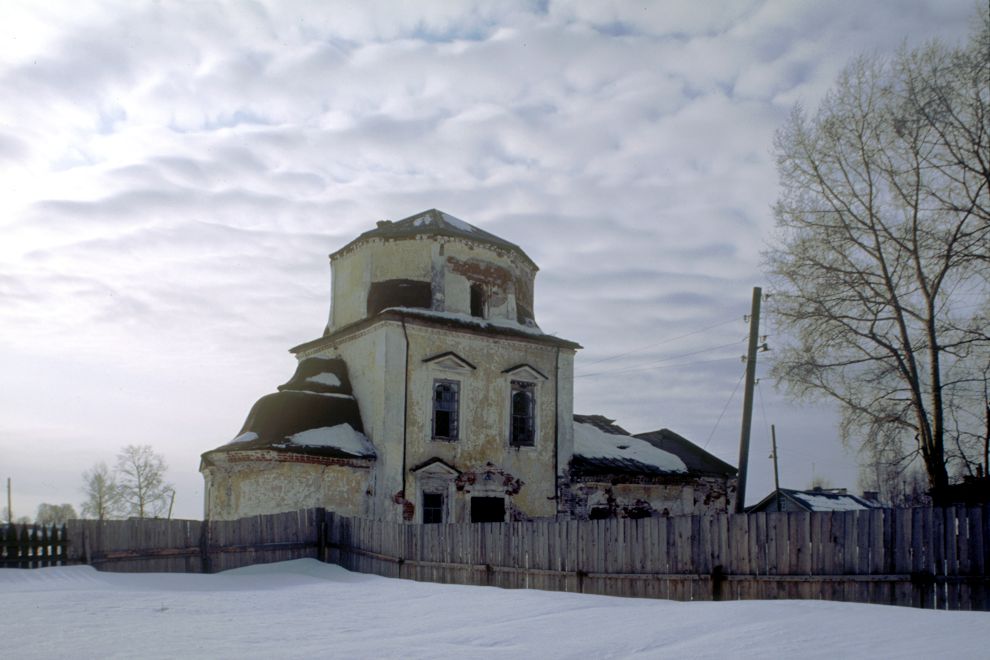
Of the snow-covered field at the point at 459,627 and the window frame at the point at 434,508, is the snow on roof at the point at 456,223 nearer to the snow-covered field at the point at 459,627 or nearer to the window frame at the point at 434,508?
the window frame at the point at 434,508

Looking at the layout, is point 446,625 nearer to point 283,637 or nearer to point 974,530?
point 283,637

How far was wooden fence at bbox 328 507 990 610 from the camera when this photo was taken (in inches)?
418

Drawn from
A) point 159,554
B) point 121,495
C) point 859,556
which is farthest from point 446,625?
point 121,495

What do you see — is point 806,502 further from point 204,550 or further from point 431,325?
point 204,550

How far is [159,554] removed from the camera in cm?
1906

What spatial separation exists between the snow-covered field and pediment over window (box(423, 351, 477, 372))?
11.9 m

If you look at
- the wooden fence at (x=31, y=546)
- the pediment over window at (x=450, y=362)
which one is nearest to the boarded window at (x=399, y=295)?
the pediment over window at (x=450, y=362)

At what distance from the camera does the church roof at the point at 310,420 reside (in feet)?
Answer: 75.1

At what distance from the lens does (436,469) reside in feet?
81.1

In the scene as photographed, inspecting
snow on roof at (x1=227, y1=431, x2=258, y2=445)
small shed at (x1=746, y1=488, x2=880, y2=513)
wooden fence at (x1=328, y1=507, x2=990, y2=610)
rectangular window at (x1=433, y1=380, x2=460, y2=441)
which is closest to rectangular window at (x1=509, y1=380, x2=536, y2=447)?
rectangular window at (x1=433, y1=380, x2=460, y2=441)

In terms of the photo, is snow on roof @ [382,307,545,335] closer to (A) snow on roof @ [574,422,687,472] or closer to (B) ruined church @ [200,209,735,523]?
(B) ruined church @ [200,209,735,523]

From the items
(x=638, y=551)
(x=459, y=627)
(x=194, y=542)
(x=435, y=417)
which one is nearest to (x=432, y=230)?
(x=435, y=417)

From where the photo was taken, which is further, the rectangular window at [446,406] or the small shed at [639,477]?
the small shed at [639,477]

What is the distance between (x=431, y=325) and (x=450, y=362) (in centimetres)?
122
